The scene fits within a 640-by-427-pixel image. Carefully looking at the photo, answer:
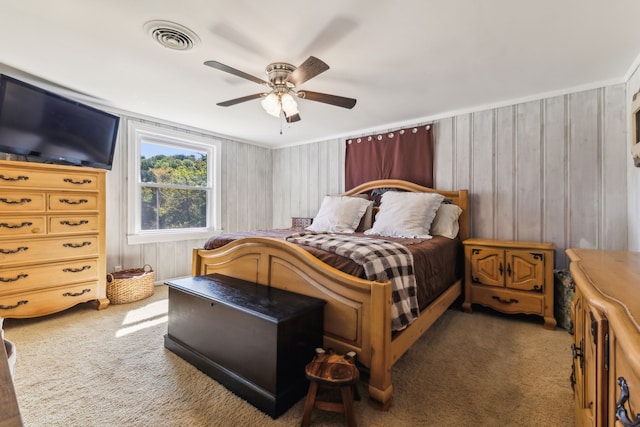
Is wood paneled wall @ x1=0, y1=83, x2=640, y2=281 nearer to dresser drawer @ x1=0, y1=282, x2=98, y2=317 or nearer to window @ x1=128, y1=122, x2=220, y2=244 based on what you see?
window @ x1=128, y1=122, x2=220, y2=244

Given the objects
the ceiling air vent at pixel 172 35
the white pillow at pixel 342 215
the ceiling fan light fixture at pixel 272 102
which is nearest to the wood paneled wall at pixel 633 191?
the white pillow at pixel 342 215

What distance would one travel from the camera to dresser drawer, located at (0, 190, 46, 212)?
233cm

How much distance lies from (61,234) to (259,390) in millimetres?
2436

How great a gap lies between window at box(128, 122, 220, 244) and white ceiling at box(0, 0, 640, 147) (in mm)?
702

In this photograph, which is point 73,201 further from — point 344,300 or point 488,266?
point 488,266

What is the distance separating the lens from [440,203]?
10.0ft

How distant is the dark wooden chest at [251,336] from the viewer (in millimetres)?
1450

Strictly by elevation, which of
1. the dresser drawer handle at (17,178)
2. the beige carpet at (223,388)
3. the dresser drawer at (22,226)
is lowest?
the beige carpet at (223,388)

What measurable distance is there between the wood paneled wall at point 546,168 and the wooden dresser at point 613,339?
1.95 metres

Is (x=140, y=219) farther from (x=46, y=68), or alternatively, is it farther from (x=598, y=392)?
(x=598, y=392)

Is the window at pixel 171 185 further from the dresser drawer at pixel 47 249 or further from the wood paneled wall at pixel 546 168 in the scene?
the wood paneled wall at pixel 546 168

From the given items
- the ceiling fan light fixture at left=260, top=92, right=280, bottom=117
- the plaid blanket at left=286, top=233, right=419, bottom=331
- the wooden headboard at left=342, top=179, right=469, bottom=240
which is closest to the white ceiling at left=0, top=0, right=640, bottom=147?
the ceiling fan light fixture at left=260, top=92, right=280, bottom=117

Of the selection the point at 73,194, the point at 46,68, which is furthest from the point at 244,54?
the point at 73,194

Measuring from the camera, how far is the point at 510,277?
8.74 ft
